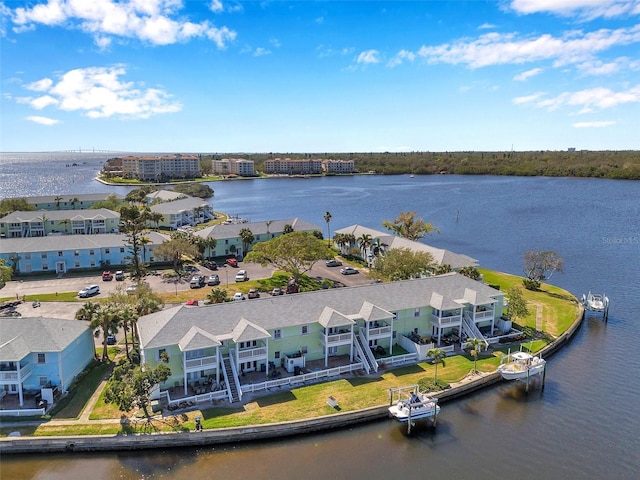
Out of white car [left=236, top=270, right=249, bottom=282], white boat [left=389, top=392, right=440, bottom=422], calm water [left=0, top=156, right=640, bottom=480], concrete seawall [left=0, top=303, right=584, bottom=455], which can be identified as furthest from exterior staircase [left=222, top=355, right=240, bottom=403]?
white car [left=236, top=270, right=249, bottom=282]

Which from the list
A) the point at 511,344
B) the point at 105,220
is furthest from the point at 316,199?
the point at 511,344

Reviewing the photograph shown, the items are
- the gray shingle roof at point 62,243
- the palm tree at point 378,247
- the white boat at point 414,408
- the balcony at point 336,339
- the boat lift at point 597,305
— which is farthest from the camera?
the palm tree at point 378,247

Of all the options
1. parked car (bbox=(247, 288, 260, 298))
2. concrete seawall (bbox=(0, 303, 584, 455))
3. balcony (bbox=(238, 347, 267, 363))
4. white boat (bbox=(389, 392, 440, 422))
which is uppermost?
balcony (bbox=(238, 347, 267, 363))

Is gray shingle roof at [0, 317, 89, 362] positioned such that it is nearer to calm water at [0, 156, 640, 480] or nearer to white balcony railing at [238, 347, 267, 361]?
calm water at [0, 156, 640, 480]

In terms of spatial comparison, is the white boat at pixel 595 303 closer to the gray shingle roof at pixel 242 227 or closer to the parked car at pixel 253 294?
the parked car at pixel 253 294

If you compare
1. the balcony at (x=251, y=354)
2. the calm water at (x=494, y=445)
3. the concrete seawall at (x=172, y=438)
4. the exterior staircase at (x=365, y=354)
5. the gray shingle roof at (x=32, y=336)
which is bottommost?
the calm water at (x=494, y=445)

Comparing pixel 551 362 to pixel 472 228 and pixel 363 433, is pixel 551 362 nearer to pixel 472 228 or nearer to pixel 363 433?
pixel 363 433

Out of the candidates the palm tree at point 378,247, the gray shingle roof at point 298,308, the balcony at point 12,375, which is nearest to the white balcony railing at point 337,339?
the gray shingle roof at point 298,308
